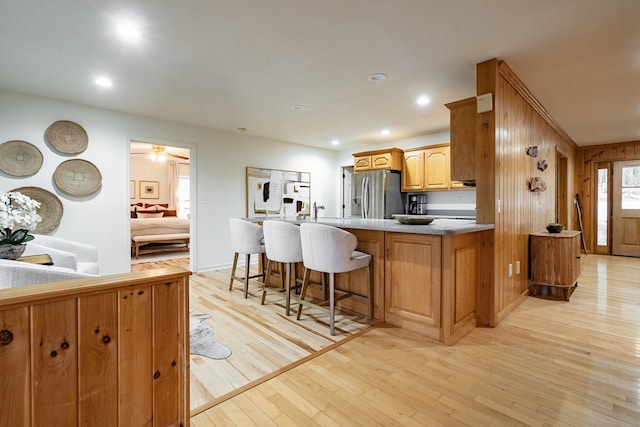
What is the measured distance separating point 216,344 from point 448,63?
314 centimetres

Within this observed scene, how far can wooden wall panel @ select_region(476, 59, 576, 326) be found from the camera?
2.63m

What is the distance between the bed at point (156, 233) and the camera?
644cm

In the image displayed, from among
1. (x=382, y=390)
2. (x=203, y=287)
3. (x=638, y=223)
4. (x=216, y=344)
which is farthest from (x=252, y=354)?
(x=638, y=223)

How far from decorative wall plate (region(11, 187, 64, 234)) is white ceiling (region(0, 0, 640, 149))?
117cm

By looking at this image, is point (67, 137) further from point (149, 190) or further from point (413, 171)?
point (149, 190)

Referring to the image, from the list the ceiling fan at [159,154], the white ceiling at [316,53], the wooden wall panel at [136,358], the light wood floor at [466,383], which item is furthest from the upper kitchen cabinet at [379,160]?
the wooden wall panel at [136,358]

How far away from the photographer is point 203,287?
12.9 feet

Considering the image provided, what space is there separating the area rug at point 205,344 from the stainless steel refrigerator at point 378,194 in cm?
389

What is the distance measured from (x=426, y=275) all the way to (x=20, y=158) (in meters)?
4.61

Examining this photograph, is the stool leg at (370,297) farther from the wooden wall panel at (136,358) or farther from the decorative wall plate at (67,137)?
the decorative wall plate at (67,137)

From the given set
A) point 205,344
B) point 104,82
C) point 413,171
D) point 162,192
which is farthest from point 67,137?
point 162,192

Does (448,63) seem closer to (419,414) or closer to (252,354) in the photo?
(419,414)

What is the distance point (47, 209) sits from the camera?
359cm

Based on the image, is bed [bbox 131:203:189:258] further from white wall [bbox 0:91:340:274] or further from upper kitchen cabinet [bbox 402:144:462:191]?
upper kitchen cabinet [bbox 402:144:462:191]
